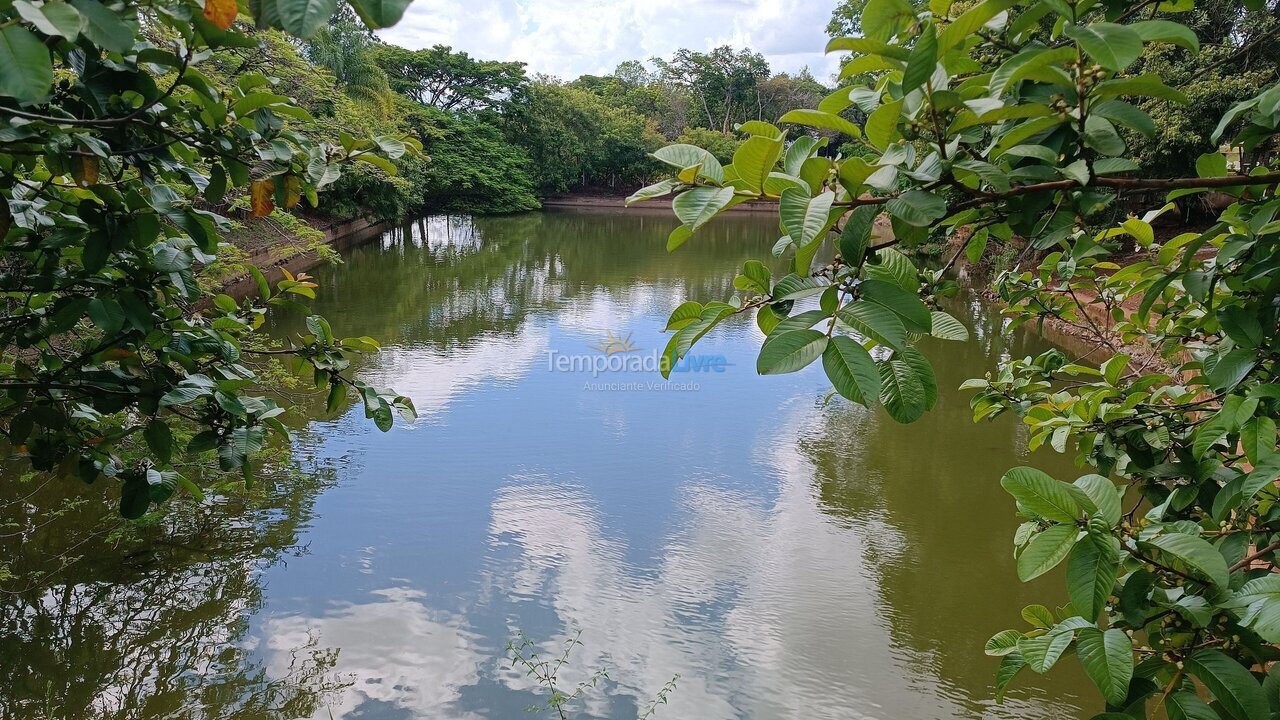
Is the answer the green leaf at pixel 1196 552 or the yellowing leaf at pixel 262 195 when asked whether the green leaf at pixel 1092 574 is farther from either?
the yellowing leaf at pixel 262 195

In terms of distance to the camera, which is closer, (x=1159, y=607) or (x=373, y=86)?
(x=1159, y=607)

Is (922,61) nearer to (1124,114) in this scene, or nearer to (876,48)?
(876,48)

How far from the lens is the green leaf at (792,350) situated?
0.64 metres

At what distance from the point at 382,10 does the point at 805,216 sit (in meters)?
0.35

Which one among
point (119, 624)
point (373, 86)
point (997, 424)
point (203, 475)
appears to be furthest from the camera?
point (373, 86)

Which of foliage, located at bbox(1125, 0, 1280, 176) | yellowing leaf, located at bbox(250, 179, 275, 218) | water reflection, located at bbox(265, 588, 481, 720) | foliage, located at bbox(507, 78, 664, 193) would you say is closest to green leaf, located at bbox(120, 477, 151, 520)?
yellowing leaf, located at bbox(250, 179, 275, 218)

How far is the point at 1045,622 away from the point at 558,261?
1212 centimetres

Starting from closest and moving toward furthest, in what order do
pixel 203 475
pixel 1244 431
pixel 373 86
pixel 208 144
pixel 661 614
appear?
pixel 1244 431 → pixel 208 144 → pixel 661 614 → pixel 203 475 → pixel 373 86

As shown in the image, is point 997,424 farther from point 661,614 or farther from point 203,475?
point 203,475

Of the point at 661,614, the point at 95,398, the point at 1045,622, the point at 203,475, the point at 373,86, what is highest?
the point at 373,86

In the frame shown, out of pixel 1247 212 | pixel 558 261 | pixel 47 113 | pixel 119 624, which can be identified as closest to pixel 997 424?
pixel 1247 212

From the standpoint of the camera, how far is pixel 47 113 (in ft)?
3.17

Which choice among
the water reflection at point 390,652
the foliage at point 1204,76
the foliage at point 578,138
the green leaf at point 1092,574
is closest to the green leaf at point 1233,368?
the green leaf at point 1092,574

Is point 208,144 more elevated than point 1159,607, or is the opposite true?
point 208,144
